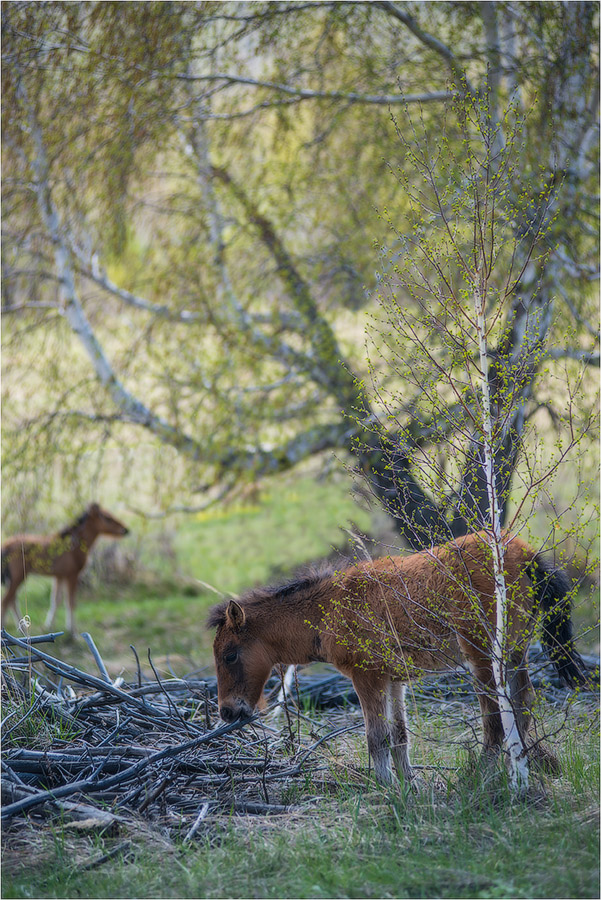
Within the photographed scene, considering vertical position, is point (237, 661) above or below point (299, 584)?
below

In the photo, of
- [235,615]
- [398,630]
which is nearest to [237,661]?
[235,615]

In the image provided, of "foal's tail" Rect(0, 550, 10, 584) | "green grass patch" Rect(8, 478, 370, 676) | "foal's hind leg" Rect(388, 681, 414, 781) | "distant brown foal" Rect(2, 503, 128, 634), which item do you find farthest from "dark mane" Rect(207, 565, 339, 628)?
"foal's tail" Rect(0, 550, 10, 584)

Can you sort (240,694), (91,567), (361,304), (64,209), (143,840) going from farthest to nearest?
(91,567), (361,304), (64,209), (240,694), (143,840)

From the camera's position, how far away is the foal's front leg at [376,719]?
15.3ft

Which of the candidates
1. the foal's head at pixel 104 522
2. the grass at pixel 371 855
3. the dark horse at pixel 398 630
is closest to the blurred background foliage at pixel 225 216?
the foal's head at pixel 104 522

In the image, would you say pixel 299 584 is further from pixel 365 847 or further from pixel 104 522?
pixel 104 522

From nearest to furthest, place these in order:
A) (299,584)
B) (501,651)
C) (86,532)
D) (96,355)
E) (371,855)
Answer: (371,855), (501,651), (299,584), (96,355), (86,532)

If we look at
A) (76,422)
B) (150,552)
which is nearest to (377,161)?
(76,422)

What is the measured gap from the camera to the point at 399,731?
4.84 meters

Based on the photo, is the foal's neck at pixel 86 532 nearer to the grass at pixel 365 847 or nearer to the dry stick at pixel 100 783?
the grass at pixel 365 847

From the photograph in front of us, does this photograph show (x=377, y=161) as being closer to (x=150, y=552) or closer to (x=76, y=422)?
(x=76, y=422)

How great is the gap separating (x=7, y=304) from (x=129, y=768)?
6538 mm

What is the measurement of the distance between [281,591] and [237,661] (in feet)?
1.59

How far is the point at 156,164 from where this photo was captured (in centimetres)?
979
